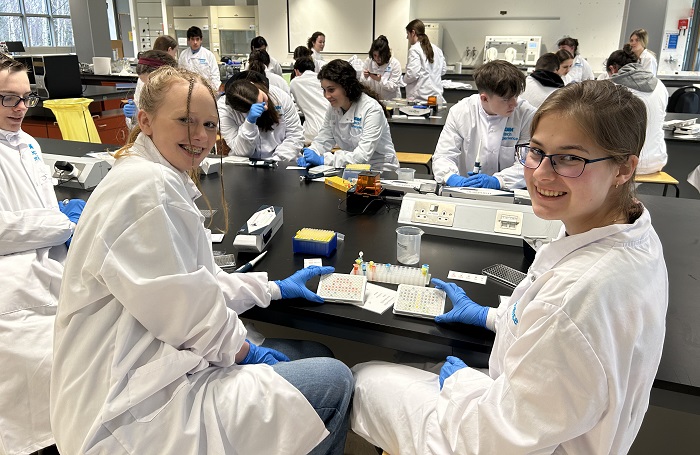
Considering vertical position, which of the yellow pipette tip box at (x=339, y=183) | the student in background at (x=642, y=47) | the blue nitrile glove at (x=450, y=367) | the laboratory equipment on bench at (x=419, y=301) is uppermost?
the student in background at (x=642, y=47)

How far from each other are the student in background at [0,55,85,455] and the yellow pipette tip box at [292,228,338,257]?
757mm

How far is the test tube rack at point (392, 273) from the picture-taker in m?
1.39

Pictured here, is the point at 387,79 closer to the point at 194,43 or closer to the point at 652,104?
the point at 194,43

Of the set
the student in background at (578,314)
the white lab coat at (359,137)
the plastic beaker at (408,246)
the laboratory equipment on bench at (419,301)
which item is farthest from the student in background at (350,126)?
the student in background at (578,314)

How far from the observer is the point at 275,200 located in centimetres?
210

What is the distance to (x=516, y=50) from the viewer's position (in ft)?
23.0

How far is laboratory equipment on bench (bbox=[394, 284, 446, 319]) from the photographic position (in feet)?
4.01

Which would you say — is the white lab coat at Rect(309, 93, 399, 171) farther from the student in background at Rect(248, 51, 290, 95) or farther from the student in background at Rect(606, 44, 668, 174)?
the student in background at Rect(606, 44, 668, 174)

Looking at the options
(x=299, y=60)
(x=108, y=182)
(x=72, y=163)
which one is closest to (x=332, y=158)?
(x=72, y=163)

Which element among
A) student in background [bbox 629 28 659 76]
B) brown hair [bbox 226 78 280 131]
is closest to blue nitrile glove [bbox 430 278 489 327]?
brown hair [bbox 226 78 280 131]

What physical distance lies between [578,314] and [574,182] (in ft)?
0.81

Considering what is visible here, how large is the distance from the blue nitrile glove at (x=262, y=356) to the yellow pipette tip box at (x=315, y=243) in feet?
1.13

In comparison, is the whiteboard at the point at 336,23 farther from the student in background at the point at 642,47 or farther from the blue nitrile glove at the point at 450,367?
the blue nitrile glove at the point at 450,367

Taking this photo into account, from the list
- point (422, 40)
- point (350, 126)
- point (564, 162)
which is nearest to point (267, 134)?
point (350, 126)
